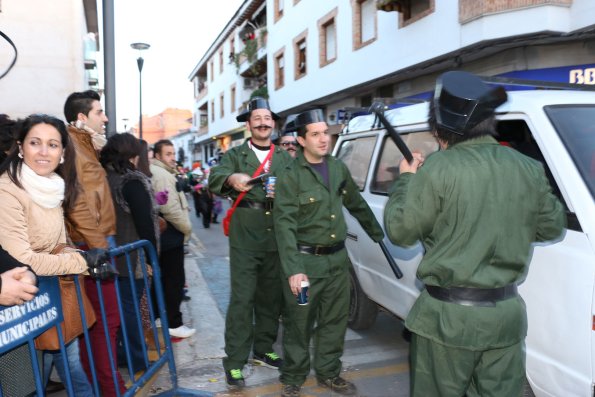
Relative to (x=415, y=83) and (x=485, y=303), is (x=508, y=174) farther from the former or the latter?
(x=415, y=83)

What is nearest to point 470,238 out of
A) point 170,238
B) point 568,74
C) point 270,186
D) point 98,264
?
point 98,264

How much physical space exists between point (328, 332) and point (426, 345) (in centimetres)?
151

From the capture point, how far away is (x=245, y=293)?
145 inches

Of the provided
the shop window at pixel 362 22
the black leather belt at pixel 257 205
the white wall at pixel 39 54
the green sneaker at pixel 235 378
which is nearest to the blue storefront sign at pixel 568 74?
the shop window at pixel 362 22

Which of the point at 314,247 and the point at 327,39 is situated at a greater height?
the point at 327,39

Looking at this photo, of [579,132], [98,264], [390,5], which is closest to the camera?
[98,264]

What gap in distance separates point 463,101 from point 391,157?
2184 millimetres

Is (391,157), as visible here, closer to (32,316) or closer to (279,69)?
(32,316)

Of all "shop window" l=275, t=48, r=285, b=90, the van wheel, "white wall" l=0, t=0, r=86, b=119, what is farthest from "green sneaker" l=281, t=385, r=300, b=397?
"shop window" l=275, t=48, r=285, b=90

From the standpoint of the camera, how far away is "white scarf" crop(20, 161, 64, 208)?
239 cm

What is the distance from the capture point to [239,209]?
377 centimetres

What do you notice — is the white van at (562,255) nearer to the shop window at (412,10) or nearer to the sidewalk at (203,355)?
the sidewalk at (203,355)

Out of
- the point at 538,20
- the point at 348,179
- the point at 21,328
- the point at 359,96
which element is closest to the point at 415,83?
the point at 359,96

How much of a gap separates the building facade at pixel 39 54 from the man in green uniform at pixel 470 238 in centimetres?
1132
